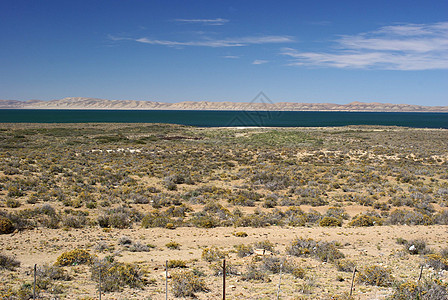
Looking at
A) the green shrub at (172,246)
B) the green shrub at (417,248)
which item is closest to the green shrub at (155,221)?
the green shrub at (172,246)

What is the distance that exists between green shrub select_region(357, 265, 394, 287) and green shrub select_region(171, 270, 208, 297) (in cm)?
441

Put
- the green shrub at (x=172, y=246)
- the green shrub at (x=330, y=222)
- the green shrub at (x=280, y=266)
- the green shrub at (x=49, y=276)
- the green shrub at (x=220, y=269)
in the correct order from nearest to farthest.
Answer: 1. the green shrub at (x=49, y=276)
2. the green shrub at (x=280, y=266)
3. the green shrub at (x=220, y=269)
4. the green shrub at (x=172, y=246)
5. the green shrub at (x=330, y=222)

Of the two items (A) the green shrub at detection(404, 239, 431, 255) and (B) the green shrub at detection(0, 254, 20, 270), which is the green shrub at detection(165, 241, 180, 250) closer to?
(B) the green shrub at detection(0, 254, 20, 270)

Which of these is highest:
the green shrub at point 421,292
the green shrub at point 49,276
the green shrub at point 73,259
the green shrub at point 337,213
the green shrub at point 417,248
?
the green shrub at point 421,292

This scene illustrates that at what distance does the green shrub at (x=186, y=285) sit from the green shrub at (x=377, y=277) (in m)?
4.41

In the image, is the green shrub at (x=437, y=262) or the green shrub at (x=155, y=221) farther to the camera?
the green shrub at (x=155, y=221)

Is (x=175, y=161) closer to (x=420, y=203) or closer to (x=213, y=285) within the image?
(x=420, y=203)

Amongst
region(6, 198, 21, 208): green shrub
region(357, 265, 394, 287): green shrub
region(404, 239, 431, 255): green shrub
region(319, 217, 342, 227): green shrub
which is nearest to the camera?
region(357, 265, 394, 287): green shrub

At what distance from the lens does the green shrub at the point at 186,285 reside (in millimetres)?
7791

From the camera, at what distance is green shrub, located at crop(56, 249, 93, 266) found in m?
9.34

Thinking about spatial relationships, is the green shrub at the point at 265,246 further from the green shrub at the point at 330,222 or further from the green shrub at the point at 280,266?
the green shrub at the point at 330,222

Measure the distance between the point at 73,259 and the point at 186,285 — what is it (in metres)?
4.00

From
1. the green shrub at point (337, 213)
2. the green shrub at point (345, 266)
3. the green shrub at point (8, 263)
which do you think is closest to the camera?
the green shrub at point (8, 263)

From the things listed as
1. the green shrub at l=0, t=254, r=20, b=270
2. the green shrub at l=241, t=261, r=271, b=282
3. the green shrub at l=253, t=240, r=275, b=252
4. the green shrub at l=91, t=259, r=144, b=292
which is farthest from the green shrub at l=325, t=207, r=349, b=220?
the green shrub at l=0, t=254, r=20, b=270
